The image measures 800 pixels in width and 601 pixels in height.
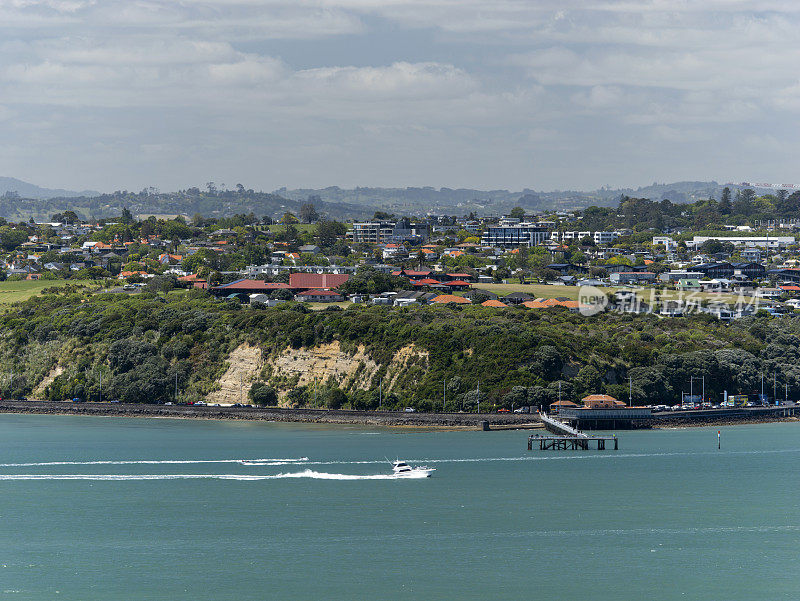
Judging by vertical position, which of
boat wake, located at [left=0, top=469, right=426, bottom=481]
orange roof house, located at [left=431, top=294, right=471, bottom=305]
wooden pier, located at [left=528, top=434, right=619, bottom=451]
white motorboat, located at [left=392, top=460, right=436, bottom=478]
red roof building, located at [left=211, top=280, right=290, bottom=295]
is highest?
red roof building, located at [left=211, top=280, right=290, bottom=295]

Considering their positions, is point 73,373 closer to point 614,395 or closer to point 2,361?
point 2,361

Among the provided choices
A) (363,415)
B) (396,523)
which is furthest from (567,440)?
(396,523)

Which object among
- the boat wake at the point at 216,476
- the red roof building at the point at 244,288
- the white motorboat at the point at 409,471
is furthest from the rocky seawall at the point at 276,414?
the red roof building at the point at 244,288

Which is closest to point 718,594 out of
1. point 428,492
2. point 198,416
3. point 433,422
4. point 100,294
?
point 428,492

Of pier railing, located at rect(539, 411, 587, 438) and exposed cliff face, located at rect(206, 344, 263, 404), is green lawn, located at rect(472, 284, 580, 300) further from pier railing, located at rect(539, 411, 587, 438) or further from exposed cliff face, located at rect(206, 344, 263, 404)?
pier railing, located at rect(539, 411, 587, 438)

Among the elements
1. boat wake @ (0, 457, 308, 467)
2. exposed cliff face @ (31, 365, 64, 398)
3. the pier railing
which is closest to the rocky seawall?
the pier railing

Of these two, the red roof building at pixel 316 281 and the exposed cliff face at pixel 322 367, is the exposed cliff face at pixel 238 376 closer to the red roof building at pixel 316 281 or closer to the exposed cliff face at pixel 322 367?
the exposed cliff face at pixel 322 367

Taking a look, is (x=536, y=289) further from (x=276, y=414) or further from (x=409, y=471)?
(x=409, y=471)

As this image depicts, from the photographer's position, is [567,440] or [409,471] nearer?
[409,471]
